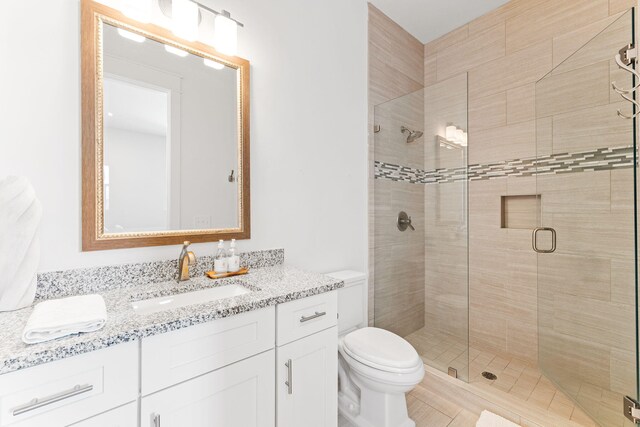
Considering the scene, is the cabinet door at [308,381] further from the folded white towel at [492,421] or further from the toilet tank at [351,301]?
the folded white towel at [492,421]

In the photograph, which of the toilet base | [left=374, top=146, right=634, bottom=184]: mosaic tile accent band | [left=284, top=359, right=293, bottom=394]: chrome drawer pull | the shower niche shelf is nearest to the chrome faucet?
[left=284, top=359, right=293, bottom=394]: chrome drawer pull

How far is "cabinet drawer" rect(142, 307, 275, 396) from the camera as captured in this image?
0.86 meters

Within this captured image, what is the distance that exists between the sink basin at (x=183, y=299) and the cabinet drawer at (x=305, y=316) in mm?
234

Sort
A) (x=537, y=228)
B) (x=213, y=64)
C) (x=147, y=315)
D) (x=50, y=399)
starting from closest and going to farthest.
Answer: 1. (x=50, y=399)
2. (x=147, y=315)
3. (x=213, y=64)
4. (x=537, y=228)

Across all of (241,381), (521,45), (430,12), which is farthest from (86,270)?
(521,45)

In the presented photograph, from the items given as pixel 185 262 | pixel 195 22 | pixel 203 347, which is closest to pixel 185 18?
pixel 195 22

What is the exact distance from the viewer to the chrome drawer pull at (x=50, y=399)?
673 mm

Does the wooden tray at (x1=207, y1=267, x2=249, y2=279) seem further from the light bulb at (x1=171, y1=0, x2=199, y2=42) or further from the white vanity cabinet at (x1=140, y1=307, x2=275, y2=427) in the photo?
the light bulb at (x1=171, y1=0, x2=199, y2=42)

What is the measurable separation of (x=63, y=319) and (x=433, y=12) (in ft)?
9.97

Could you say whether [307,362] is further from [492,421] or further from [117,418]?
[492,421]

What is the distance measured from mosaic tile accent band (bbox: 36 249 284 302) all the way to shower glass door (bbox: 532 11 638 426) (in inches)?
85.6

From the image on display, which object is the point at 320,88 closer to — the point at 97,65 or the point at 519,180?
the point at 97,65

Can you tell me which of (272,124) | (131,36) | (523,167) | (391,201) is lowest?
(391,201)

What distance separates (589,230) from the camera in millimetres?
1712
